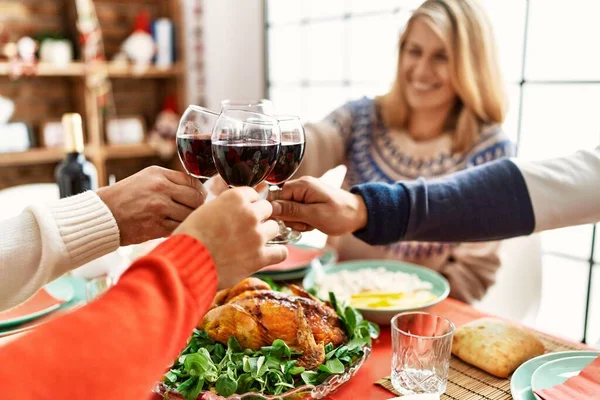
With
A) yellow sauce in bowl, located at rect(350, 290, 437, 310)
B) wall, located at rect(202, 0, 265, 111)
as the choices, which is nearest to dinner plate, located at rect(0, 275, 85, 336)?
yellow sauce in bowl, located at rect(350, 290, 437, 310)

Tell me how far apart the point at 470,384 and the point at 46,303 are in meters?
0.93

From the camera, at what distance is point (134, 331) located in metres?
0.57

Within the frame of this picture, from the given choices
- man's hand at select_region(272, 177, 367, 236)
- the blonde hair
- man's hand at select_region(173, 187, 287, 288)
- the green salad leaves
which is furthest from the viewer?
the blonde hair

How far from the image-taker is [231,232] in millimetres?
695

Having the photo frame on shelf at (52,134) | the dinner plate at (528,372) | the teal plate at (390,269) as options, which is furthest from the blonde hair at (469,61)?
the photo frame on shelf at (52,134)

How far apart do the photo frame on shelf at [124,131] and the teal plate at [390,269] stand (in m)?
2.44

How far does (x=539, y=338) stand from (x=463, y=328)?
0.18 metres

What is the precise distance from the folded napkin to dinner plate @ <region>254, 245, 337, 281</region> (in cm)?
72

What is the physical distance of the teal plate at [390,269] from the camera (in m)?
1.15

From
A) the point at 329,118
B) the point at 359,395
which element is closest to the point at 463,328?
the point at 359,395

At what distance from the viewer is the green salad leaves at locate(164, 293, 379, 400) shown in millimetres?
832

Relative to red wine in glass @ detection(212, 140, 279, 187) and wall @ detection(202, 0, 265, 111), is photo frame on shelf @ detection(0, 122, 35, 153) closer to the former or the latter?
wall @ detection(202, 0, 265, 111)

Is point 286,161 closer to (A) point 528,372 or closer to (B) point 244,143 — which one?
(B) point 244,143

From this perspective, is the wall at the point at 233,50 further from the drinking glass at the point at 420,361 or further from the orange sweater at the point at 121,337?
the orange sweater at the point at 121,337
